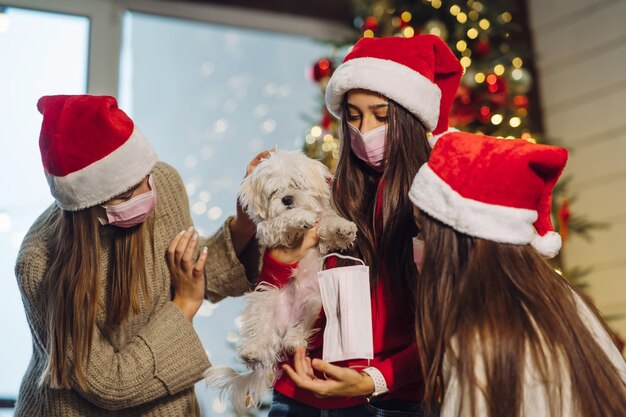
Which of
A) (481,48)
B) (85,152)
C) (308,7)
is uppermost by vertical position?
(308,7)

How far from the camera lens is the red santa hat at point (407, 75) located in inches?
68.7

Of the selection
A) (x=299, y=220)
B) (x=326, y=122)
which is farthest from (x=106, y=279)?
(x=326, y=122)

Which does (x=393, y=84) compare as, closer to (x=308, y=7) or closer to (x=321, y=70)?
(x=321, y=70)

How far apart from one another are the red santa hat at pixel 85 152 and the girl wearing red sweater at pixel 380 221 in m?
0.43

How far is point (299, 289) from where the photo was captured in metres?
1.71

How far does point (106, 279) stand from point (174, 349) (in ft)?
0.86

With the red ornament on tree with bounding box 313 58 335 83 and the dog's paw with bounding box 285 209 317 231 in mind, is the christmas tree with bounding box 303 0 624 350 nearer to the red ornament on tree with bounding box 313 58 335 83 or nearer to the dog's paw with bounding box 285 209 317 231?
the red ornament on tree with bounding box 313 58 335 83

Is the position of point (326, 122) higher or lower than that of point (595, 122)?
lower

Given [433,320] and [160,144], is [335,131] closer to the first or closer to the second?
[160,144]

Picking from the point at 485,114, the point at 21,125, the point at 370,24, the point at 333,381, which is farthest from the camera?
the point at 370,24

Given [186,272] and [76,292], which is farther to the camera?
[186,272]

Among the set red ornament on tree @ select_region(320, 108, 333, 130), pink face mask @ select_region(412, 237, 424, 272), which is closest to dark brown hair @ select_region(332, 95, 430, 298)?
pink face mask @ select_region(412, 237, 424, 272)

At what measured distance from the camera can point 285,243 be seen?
5.57 ft

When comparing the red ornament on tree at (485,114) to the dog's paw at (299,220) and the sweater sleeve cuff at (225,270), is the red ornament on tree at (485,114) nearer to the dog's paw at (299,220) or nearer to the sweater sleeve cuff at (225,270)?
the sweater sleeve cuff at (225,270)
